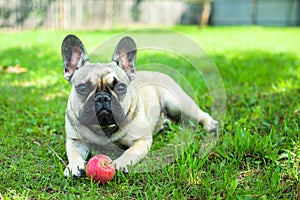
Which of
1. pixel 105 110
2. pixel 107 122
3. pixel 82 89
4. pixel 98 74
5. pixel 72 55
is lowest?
pixel 107 122

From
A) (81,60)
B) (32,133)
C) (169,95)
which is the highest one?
(81,60)

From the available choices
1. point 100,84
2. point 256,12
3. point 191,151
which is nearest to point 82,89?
point 100,84

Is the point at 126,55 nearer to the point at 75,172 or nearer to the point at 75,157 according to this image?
the point at 75,157

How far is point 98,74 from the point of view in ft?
9.62

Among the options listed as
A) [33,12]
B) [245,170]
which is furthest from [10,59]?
[33,12]

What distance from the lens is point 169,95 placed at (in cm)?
388

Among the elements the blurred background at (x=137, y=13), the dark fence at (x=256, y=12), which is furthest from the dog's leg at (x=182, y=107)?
the dark fence at (x=256, y=12)

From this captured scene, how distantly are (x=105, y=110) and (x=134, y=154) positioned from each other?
1.33 ft

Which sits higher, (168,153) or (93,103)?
(93,103)

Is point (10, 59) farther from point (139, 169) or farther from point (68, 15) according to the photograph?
point (68, 15)

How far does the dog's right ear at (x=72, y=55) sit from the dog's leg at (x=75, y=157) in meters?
0.54

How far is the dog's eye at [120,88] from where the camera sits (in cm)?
298

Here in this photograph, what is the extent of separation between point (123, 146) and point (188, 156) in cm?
64

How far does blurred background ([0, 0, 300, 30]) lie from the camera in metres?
15.3
